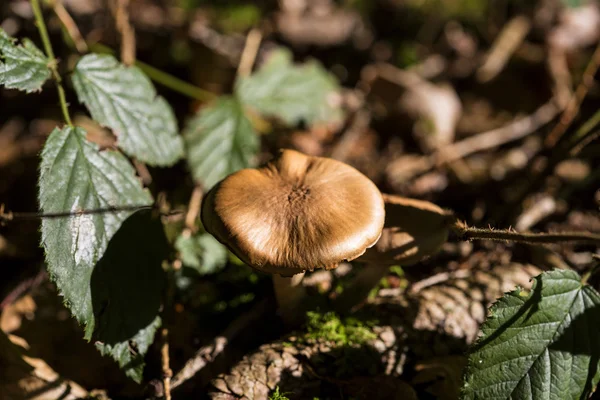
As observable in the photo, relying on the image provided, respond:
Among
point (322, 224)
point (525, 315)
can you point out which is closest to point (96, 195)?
point (322, 224)

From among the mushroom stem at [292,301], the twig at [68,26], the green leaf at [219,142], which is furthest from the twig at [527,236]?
the twig at [68,26]

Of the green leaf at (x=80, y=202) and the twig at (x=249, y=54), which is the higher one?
the green leaf at (x=80, y=202)

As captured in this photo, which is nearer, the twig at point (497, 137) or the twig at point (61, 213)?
the twig at point (61, 213)

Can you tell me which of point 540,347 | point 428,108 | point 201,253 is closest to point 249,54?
point 428,108

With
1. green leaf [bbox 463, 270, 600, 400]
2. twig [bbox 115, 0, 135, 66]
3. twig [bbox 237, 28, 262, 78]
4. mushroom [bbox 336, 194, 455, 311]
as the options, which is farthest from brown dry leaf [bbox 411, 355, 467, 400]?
twig [bbox 237, 28, 262, 78]

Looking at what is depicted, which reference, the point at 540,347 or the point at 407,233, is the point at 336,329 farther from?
the point at 540,347

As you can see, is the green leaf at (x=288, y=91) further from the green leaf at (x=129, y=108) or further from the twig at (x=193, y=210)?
the green leaf at (x=129, y=108)
